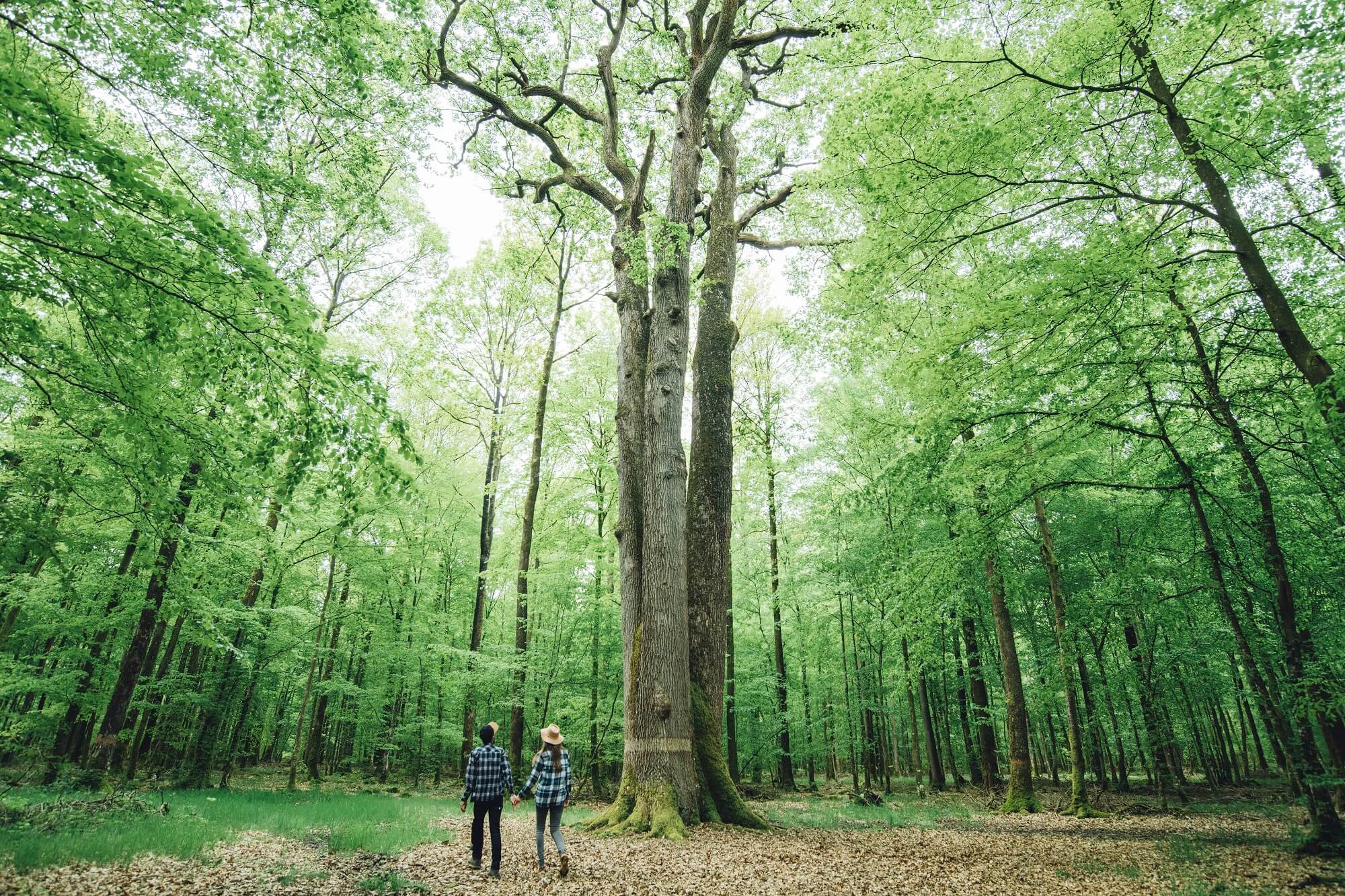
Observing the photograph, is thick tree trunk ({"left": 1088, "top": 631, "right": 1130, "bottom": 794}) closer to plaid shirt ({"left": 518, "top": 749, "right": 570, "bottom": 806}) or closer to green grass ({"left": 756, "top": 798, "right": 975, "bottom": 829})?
green grass ({"left": 756, "top": 798, "right": 975, "bottom": 829})

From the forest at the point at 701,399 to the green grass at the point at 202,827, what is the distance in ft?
0.29

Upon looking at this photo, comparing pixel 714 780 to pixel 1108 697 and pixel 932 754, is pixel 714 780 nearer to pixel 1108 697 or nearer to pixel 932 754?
pixel 1108 697

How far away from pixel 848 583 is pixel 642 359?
923 cm

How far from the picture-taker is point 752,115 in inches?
527

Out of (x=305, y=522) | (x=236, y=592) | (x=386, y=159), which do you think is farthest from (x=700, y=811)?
(x=386, y=159)

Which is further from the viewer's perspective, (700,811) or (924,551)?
(924,551)

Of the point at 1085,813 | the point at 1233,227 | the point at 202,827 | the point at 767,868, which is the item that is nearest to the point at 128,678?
the point at 202,827

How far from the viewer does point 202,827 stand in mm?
7020

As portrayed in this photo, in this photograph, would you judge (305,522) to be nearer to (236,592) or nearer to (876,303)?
(236,592)

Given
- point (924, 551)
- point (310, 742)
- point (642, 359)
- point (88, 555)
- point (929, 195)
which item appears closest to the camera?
point (929, 195)

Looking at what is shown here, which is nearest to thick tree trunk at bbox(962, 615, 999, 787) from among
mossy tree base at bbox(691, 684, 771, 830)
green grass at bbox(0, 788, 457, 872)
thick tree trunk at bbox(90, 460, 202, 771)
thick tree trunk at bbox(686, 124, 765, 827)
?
thick tree trunk at bbox(686, 124, 765, 827)

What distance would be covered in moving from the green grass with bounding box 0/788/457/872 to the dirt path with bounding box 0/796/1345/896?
28 centimetres

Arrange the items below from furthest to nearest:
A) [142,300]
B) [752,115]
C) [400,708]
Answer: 1. [400,708]
2. [752,115]
3. [142,300]

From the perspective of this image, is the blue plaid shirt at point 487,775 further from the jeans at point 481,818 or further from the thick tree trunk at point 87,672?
the thick tree trunk at point 87,672
